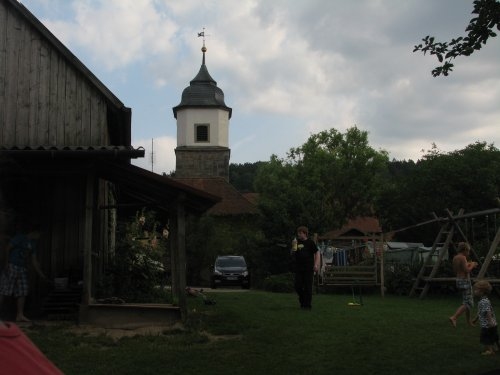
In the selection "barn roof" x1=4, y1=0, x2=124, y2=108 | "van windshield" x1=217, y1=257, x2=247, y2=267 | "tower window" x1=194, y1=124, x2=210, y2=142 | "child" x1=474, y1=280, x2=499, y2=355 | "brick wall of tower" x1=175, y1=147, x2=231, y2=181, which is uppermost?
"tower window" x1=194, y1=124, x2=210, y2=142

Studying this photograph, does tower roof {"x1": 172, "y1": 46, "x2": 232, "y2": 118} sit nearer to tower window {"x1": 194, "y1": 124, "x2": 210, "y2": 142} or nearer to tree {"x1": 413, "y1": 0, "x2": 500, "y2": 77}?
tower window {"x1": 194, "y1": 124, "x2": 210, "y2": 142}

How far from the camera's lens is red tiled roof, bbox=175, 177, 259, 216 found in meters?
46.2

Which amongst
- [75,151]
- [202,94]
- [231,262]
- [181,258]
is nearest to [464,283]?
[181,258]

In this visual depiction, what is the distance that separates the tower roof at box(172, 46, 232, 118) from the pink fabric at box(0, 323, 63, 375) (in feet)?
181

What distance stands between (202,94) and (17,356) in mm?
56376

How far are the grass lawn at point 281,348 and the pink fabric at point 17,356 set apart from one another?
454cm

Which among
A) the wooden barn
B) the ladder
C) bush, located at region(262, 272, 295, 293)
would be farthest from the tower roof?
the wooden barn

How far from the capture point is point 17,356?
2180 millimetres

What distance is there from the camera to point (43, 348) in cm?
771

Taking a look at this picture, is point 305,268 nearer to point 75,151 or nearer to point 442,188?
point 75,151

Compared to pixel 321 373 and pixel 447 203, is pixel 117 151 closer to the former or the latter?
pixel 321 373

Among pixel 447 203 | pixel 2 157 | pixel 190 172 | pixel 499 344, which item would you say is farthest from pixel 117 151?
pixel 190 172

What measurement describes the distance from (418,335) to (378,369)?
2.40m

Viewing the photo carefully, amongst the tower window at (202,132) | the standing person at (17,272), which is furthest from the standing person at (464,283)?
the tower window at (202,132)
